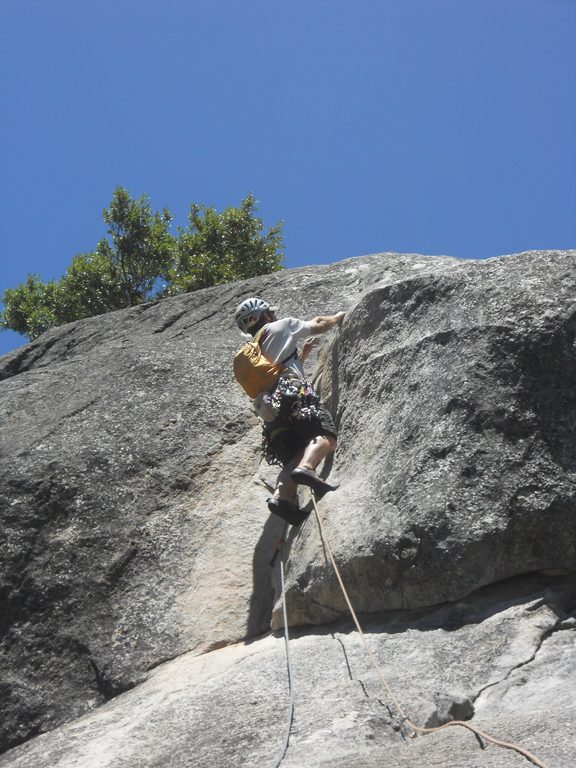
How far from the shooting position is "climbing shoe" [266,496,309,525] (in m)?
7.42

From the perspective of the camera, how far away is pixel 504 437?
247 inches

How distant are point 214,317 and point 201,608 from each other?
4.66 metres

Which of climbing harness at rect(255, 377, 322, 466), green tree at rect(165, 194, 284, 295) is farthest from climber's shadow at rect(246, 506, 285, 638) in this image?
green tree at rect(165, 194, 284, 295)

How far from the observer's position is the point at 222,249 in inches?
877

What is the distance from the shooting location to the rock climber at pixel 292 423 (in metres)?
7.43

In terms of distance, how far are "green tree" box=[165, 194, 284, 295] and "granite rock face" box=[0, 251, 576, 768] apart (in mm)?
11663

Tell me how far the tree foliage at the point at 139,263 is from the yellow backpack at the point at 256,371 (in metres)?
13.4

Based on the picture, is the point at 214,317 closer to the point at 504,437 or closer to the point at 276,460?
the point at 276,460

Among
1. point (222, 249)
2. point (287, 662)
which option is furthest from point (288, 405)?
point (222, 249)

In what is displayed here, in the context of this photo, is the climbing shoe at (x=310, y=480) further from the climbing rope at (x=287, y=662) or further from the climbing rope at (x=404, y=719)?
the climbing rope at (x=287, y=662)

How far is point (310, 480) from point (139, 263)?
16.1 m

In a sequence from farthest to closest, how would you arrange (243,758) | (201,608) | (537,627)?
(201,608)
(537,627)
(243,758)

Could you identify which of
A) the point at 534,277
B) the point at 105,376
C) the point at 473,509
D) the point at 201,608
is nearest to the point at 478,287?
the point at 534,277

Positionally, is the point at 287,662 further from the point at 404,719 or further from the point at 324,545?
the point at 404,719
